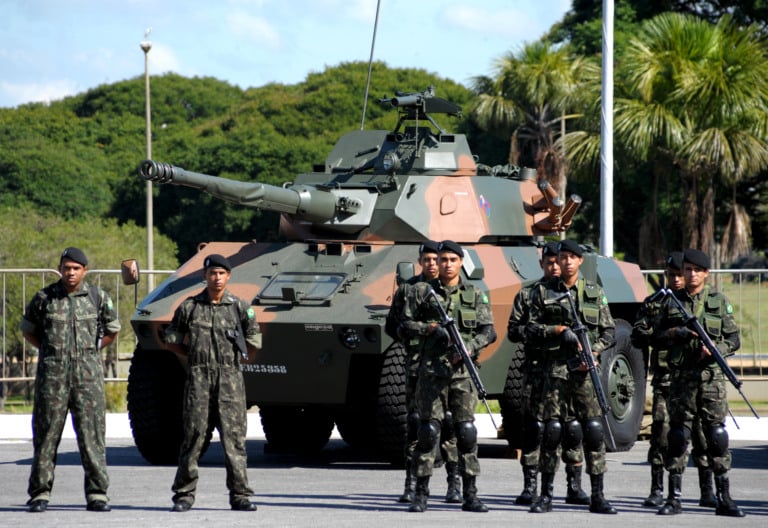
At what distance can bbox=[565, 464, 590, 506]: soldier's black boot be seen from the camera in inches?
415

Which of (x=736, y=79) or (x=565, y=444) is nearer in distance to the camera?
(x=565, y=444)

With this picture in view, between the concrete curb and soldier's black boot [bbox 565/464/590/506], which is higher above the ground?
soldier's black boot [bbox 565/464/590/506]

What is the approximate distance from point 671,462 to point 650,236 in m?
16.6

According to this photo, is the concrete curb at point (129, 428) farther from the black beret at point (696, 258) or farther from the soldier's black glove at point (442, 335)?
the soldier's black glove at point (442, 335)

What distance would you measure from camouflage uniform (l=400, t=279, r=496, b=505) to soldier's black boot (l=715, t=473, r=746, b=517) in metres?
1.60

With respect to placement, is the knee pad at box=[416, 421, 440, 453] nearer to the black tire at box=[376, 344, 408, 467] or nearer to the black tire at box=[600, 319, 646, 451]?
the black tire at box=[376, 344, 408, 467]

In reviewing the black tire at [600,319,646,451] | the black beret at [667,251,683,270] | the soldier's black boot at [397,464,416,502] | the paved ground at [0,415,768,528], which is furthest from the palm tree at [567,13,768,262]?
the soldier's black boot at [397,464,416,502]

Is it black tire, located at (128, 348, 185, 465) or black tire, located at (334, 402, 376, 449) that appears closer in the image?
black tire, located at (128, 348, 185, 465)

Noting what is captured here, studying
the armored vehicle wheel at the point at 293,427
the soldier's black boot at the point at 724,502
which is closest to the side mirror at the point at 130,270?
the armored vehicle wheel at the point at 293,427

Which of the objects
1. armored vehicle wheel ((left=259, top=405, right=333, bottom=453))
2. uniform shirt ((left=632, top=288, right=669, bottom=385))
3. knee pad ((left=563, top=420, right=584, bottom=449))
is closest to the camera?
knee pad ((left=563, top=420, right=584, bottom=449))

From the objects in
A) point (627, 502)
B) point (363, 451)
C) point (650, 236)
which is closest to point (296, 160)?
point (650, 236)

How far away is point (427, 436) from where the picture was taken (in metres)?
10.3

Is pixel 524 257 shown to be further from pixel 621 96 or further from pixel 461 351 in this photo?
pixel 621 96

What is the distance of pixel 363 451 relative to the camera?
1503cm
